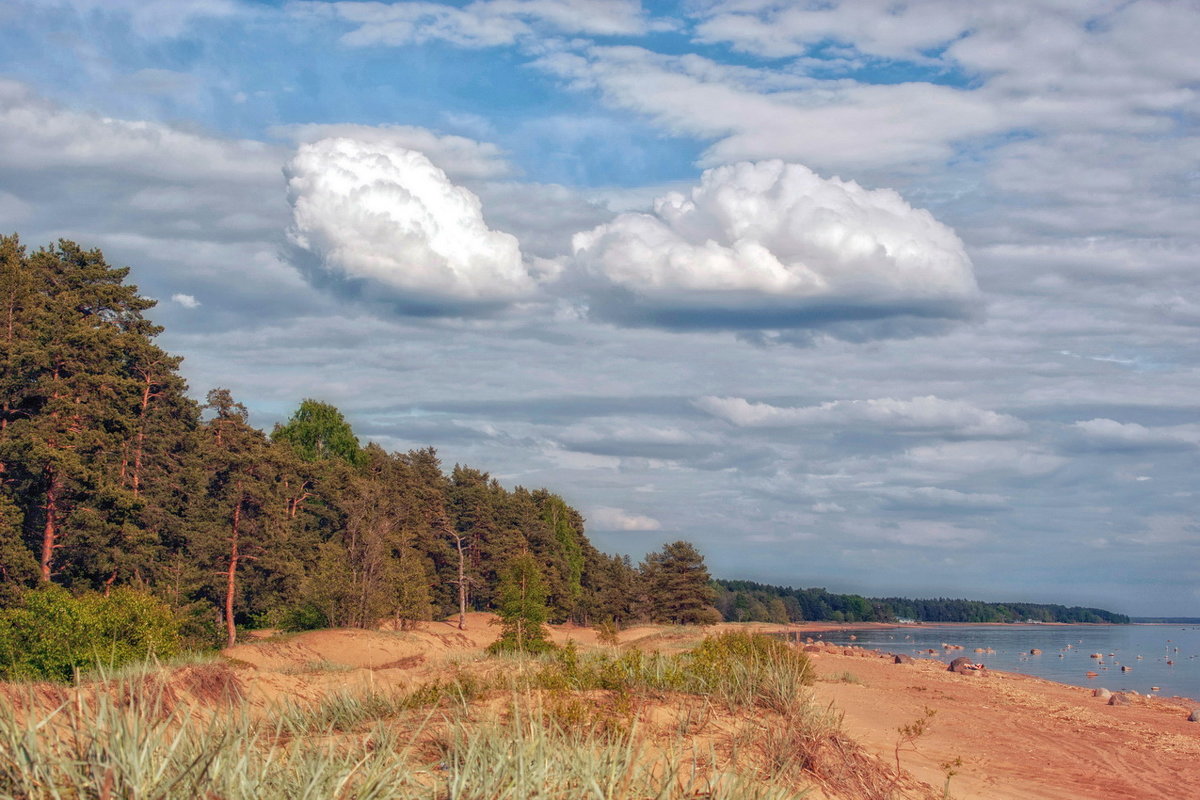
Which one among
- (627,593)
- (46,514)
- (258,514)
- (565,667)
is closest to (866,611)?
(627,593)

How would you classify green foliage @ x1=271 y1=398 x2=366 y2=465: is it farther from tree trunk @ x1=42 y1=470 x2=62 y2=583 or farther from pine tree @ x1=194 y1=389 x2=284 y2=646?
tree trunk @ x1=42 y1=470 x2=62 y2=583

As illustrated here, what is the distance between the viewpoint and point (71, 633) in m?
21.8

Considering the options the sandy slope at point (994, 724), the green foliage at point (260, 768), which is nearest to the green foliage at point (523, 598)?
the sandy slope at point (994, 724)

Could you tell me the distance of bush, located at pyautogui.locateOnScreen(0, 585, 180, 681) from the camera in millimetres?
21328

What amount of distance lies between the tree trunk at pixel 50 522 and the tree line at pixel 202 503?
0.06 metres

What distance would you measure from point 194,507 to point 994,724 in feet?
114

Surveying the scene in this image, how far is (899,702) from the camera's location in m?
22.0

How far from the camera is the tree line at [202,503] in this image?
2847 cm

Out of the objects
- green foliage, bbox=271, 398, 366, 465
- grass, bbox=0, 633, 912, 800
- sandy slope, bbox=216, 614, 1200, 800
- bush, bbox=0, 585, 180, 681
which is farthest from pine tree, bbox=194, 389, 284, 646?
grass, bbox=0, 633, 912, 800

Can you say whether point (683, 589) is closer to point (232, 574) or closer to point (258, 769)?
point (232, 574)

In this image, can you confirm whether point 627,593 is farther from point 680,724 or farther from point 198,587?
point 680,724

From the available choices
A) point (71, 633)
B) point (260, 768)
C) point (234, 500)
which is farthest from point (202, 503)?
point (260, 768)

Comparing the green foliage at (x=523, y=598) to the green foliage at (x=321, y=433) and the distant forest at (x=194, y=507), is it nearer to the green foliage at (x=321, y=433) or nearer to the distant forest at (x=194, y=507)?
the distant forest at (x=194, y=507)

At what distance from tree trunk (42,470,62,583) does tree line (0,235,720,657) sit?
0.21 ft
